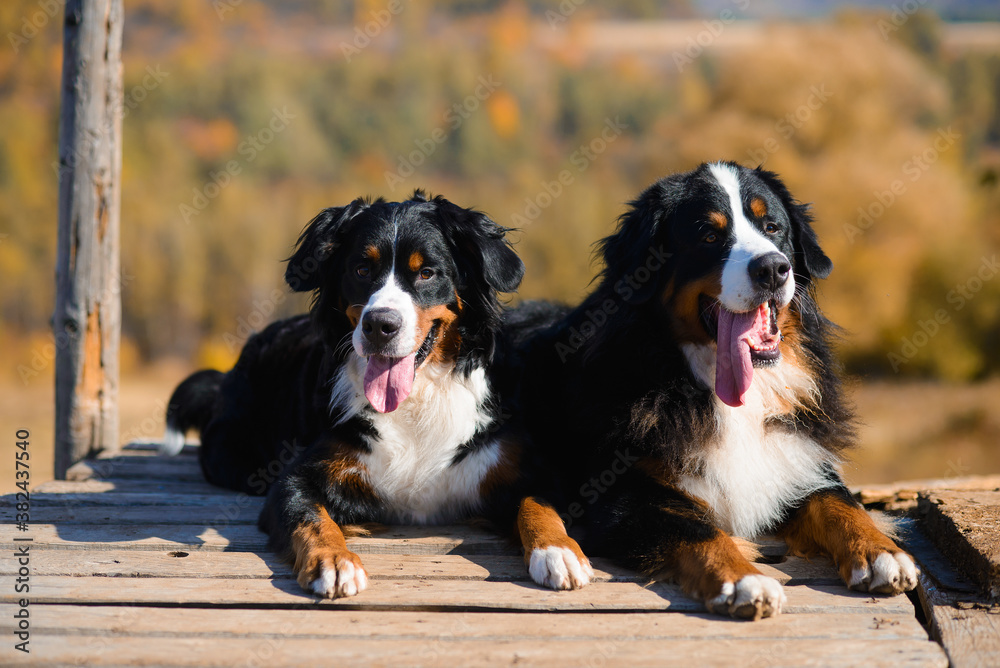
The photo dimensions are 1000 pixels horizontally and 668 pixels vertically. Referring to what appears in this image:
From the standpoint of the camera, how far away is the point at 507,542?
3.28 meters

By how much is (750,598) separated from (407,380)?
1536 millimetres

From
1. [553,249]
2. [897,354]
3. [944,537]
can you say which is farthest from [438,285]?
[553,249]

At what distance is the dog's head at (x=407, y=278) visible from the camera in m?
3.23

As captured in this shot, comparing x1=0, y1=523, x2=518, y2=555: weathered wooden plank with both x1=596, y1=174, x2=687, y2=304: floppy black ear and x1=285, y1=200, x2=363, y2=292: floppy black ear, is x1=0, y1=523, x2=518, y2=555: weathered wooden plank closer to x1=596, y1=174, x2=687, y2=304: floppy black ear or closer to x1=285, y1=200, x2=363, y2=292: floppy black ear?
x1=285, y1=200, x2=363, y2=292: floppy black ear

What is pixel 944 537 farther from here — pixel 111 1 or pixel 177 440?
pixel 111 1

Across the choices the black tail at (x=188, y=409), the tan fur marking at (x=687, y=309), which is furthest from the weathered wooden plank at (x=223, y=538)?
the black tail at (x=188, y=409)

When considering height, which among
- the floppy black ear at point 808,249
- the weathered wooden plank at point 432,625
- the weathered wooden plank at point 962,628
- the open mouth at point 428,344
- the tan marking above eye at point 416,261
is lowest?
the weathered wooden plank at point 432,625

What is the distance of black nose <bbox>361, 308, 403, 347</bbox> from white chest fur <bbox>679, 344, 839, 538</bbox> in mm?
1227

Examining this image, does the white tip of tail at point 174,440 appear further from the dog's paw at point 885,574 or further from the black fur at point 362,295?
the dog's paw at point 885,574

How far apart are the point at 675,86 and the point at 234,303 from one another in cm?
1689

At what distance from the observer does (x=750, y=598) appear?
8.40 ft

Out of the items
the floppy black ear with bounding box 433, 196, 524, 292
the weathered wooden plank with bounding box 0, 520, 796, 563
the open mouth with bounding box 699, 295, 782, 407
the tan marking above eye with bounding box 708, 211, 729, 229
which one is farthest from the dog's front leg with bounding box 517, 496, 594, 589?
the tan marking above eye with bounding box 708, 211, 729, 229

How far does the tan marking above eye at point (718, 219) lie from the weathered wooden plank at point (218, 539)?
1541 millimetres

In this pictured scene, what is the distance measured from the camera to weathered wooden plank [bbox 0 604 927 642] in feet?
8.25
